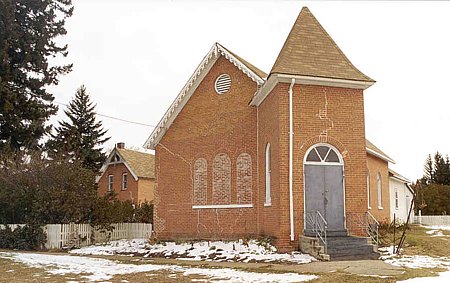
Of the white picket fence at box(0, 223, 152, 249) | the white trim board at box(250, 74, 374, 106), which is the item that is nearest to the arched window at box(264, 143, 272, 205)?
the white trim board at box(250, 74, 374, 106)

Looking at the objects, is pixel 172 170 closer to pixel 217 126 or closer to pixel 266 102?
pixel 217 126

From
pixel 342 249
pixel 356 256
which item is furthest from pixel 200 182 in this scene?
pixel 356 256

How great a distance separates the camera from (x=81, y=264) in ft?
55.6

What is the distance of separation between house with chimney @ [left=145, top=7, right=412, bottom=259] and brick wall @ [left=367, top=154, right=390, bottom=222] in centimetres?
814

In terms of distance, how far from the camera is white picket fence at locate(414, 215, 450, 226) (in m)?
43.1

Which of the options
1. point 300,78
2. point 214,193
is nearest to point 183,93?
point 214,193

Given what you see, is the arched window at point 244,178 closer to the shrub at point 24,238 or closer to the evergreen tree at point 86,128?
the shrub at point 24,238

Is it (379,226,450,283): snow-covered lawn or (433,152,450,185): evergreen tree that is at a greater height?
(433,152,450,185): evergreen tree

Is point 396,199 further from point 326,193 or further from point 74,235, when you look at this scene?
point 74,235

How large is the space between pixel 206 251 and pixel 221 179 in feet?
11.9

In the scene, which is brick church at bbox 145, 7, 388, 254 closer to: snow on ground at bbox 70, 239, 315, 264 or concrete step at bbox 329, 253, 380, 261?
snow on ground at bbox 70, 239, 315, 264

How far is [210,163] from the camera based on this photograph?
2241cm

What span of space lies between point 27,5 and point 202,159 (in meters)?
15.8

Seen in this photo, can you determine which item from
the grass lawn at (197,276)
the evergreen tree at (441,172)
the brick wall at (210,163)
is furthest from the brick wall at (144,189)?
the evergreen tree at (441,172)
